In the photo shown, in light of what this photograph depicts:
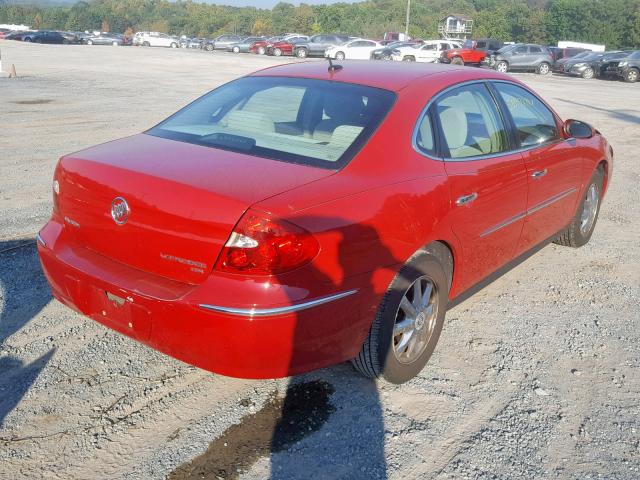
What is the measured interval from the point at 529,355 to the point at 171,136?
2459 millimetres

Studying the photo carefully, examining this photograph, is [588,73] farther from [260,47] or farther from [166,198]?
[166,198]

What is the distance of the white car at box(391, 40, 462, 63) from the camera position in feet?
128

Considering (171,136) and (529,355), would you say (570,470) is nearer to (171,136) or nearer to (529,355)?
(529,355)

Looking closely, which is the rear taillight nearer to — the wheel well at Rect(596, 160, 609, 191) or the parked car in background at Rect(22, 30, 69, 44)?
the wheel well at Rect(596, 160, 609, 191)

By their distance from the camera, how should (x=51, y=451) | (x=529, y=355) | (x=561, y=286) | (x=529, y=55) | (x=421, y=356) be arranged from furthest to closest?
1. (x=529, y=55)
2. (x=561, y=286)
3. (x=529, y=355)
4. (x=421, y=356)
5. (x=51, y=451)

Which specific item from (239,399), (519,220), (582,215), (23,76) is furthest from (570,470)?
(23,76)

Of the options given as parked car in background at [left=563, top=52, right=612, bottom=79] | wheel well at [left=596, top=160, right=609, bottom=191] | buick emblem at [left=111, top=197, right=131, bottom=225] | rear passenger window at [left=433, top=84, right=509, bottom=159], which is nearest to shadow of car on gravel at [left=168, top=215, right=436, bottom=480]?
buick emblem at [left=111, top=197, right=131, bottom=225]

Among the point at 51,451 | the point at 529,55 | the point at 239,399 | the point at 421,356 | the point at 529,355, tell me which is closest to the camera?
the point at 51,451

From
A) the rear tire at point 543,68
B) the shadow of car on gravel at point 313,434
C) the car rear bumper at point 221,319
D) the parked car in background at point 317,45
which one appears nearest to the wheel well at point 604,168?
the shadow of car on gravel at point 313,434

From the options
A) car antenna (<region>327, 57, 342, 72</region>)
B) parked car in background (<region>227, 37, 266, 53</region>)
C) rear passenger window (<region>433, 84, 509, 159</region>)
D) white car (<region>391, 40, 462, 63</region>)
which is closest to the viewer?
rear passenger window (<region>433, 84, 509, 159</region>)

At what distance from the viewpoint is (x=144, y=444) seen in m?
3.04

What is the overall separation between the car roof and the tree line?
242ft

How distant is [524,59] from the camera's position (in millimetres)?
36938

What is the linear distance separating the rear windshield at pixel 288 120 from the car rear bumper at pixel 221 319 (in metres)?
0.77
